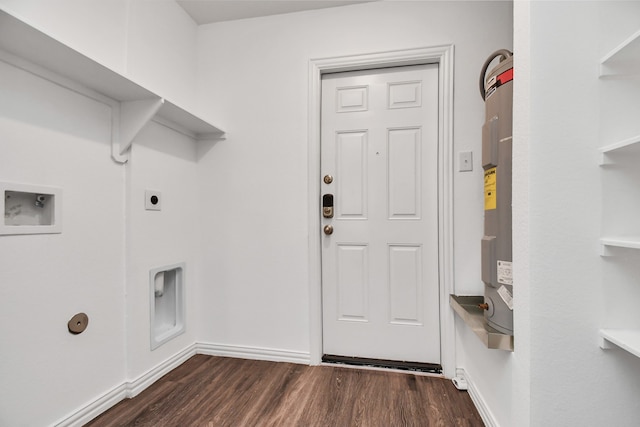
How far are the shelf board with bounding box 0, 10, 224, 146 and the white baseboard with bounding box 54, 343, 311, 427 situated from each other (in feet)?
4.12

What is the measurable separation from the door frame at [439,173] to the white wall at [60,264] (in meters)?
1.06

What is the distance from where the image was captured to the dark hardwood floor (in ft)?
4.60

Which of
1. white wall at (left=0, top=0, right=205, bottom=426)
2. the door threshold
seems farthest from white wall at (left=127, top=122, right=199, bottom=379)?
the door threshold

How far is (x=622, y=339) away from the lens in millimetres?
908

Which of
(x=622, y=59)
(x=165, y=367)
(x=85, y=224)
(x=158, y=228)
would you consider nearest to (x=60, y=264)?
(x=85, y=224)

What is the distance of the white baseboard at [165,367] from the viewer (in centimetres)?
136

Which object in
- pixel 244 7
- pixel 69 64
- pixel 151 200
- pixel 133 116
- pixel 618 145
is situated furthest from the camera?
pixel 244 7

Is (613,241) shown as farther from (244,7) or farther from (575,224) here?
(244,7)

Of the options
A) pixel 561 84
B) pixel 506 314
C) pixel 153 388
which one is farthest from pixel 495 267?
pixel 153 388

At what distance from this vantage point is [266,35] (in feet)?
6.72

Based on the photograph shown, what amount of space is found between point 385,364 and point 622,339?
1234 mm

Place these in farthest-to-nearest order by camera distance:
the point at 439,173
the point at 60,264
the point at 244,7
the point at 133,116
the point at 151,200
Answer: the point at 244,7 < the point at 439,173 < the point at 151,200 < the point at 133,116 < the point at 60,264

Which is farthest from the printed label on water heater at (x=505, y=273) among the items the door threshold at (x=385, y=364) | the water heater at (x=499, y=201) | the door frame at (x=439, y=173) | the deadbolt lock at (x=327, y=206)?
the deadbolt lock at (x=327, y=206)

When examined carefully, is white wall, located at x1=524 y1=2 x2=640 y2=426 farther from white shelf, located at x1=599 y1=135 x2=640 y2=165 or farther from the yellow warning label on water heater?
the yellow warning label on water heater
